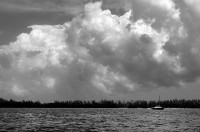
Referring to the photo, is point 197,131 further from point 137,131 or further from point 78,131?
point 78,131

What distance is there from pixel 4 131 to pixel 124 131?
25913 mm

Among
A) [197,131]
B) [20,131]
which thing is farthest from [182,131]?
[20,131]

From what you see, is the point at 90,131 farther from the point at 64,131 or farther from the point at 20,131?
the point at 20,131

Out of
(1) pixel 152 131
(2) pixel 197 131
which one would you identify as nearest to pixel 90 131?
(1) pixel 152 131

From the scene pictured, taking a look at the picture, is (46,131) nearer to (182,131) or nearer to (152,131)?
(152,131)

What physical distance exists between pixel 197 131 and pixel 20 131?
38515mm

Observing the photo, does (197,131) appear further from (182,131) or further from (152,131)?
(152,131)

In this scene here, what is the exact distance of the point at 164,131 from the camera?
7844cm

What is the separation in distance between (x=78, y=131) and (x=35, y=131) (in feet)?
30.1

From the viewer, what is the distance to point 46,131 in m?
76.2

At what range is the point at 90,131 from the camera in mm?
77188

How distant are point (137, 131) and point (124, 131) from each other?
286cm

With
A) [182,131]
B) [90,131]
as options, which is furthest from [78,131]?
[182,131]

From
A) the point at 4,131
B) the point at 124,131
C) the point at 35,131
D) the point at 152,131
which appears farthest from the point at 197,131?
the point at 4,131
